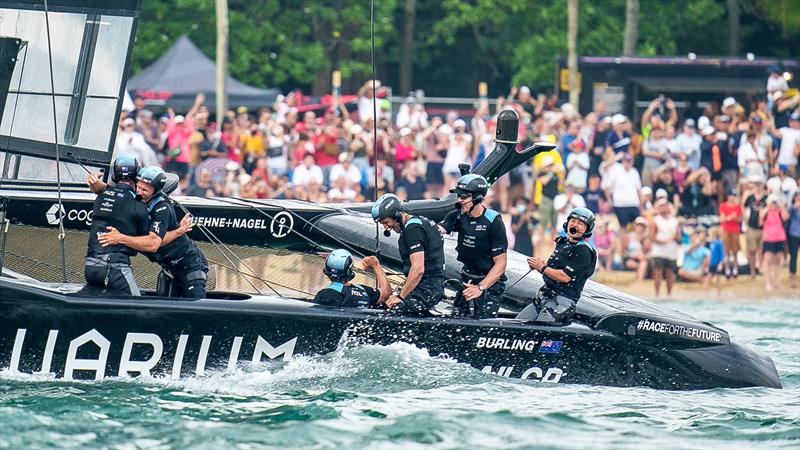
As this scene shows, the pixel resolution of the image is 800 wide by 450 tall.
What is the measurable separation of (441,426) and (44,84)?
469 centimetres

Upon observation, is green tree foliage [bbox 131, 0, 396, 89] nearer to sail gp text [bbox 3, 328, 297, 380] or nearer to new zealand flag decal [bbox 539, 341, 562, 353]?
new zealand flag decal [bbox 539, 341, 562, 353]

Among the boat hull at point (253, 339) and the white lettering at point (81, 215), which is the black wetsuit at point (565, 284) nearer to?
the boat hull at point (253, 339)

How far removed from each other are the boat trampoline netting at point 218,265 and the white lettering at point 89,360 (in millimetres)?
2005

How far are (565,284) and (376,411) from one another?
223 centimetres

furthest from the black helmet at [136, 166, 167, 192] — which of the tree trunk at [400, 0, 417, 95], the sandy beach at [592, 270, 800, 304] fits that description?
the tree trunk at [400, 0, 417, 95]

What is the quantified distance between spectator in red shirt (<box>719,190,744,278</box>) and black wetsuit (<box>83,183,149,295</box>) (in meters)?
12.3

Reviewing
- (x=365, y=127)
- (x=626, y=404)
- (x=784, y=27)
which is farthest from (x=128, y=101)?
(x=784, y=27)

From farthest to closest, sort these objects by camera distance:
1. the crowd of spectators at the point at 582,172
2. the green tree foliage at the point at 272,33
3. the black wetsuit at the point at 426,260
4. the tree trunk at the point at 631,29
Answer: the green tree foliage at the point at 272,33 → the tree trunk at the point at 631,29 → the crowd of spectators at the point at 582,172 → the black wetsuit at the point at 426,260

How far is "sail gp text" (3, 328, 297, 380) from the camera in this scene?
12531mm

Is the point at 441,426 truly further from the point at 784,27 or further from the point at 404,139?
the point at 784,27

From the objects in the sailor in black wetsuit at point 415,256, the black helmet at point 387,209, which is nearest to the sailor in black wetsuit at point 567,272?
the sailor in black wetsuit at point 415,256

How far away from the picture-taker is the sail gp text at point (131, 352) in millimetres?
12531

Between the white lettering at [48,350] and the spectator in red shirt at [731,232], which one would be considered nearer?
the white lettering at [48,350]

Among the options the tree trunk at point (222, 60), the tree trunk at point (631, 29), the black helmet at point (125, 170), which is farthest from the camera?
the tree trunk at point (631, 29)
